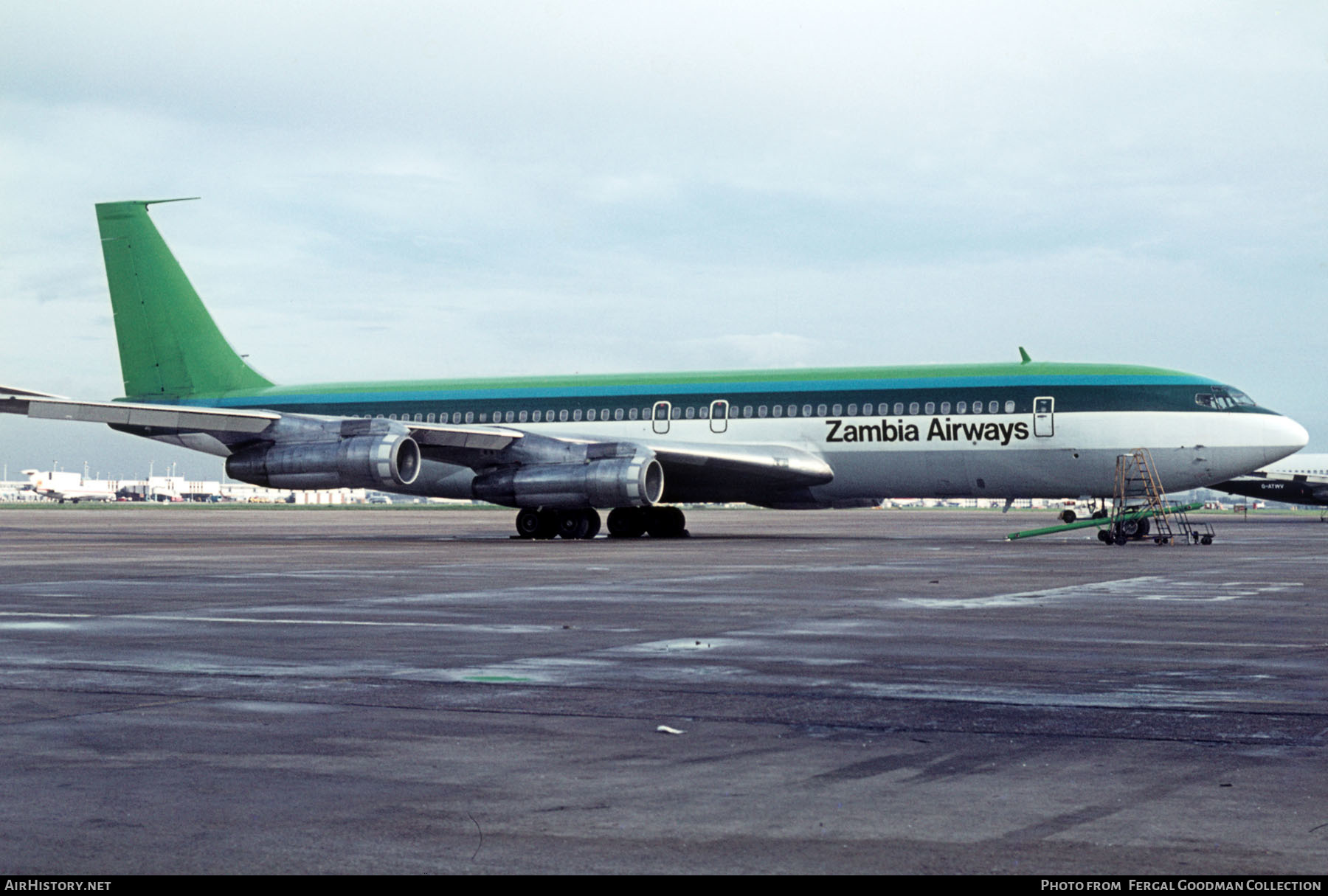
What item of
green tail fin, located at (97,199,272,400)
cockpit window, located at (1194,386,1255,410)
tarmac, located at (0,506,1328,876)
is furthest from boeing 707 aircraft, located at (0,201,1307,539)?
tarmac, located at (0,506,1328,876)

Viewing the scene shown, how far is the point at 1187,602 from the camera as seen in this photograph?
53.0 ft

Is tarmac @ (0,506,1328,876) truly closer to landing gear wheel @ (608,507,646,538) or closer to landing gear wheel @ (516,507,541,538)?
landing gear wheel @ (516,507,541,538)

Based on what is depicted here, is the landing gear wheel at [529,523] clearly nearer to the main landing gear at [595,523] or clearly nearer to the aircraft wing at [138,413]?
the main landing gear at [595,523]

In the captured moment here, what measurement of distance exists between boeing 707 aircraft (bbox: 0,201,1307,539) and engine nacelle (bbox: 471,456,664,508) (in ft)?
0.17

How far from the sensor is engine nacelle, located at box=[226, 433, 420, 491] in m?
33.5

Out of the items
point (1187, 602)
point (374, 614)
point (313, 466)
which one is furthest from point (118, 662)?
point (313, 466)

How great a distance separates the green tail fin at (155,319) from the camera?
137 feet

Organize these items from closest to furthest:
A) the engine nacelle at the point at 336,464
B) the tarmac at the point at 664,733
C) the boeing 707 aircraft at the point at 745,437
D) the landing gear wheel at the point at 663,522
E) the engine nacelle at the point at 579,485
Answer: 1. the tarmac at the point at 664,733
2. the engine nacelle at the point at 336,464
3. the engine nacelle at the point at 579,485
4. the boeing 707 aircraft at the point at 745,437
5. the landing gear wheel at the point at 663,522

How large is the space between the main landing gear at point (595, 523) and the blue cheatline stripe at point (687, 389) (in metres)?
3.42

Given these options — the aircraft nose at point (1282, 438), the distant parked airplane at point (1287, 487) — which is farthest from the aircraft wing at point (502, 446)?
the distant parked airplane at point (1287, 487)

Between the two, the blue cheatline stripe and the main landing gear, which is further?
the main landing gear

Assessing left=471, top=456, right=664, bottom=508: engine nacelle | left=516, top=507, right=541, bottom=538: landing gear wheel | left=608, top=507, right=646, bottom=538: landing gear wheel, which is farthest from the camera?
left=608, top=507, right=646, bottom=538: landing gear wheel

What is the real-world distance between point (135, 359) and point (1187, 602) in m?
34.8

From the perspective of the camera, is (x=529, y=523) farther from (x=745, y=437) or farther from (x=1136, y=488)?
(x=1136, y=488)
